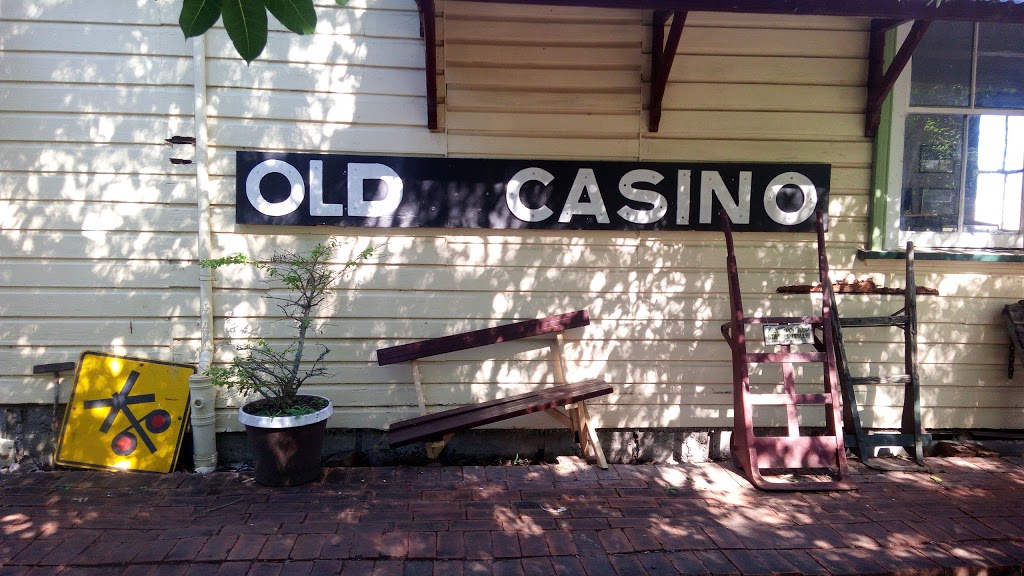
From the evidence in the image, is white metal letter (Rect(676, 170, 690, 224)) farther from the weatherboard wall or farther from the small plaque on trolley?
the small plaque on trolley

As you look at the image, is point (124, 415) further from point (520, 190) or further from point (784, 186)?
point (784, 186)

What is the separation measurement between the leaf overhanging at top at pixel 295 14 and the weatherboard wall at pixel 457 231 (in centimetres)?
246

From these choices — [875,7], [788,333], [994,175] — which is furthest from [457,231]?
[994,175]

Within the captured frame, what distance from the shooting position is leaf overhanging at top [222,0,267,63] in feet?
7.05

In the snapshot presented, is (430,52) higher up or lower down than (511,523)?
higher up

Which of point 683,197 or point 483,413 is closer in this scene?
point 483,413

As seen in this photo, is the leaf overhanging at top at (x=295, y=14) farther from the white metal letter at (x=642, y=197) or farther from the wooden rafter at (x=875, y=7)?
the white metal letter at (x=642, y=197)

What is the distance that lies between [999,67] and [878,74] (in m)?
1.09

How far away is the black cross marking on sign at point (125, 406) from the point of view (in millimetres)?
4598

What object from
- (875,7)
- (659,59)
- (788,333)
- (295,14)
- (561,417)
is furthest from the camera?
(561,417)

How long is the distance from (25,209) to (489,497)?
365cm

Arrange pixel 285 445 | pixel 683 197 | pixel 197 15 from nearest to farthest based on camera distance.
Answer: pixel 197 15, pixel 285 445, pixel 683 197

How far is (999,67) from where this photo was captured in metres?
5.05

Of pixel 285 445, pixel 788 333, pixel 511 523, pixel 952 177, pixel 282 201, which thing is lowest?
pixel 511 523
